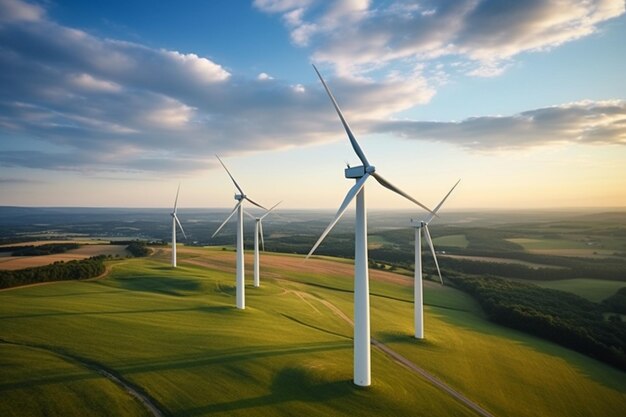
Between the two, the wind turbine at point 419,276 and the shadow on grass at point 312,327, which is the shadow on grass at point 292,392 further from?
the wind turbine at point 419,276

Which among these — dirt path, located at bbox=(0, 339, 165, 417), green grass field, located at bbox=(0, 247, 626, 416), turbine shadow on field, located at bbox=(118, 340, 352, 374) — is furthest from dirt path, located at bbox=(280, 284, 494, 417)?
dirt path, located at bbox=(0, 339, 165, 417)

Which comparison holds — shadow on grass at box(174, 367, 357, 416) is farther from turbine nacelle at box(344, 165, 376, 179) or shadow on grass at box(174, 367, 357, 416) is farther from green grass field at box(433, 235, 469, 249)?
green grass field at box(433, 235, 469, 249)

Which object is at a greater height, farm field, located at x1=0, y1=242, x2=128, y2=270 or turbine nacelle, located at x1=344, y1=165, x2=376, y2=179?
turbine nacelle, located at x1=344, y1=165, x2=376, y2=179

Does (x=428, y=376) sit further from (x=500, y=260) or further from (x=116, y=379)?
(x=500, y=260)

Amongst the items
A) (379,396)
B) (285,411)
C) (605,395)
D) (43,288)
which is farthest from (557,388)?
(43,288)

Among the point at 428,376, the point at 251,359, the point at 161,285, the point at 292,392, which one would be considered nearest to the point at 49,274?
the point at 161,285

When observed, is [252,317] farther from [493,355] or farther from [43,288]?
[43,288]

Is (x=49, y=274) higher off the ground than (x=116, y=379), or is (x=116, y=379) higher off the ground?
(x=49, y=274)
